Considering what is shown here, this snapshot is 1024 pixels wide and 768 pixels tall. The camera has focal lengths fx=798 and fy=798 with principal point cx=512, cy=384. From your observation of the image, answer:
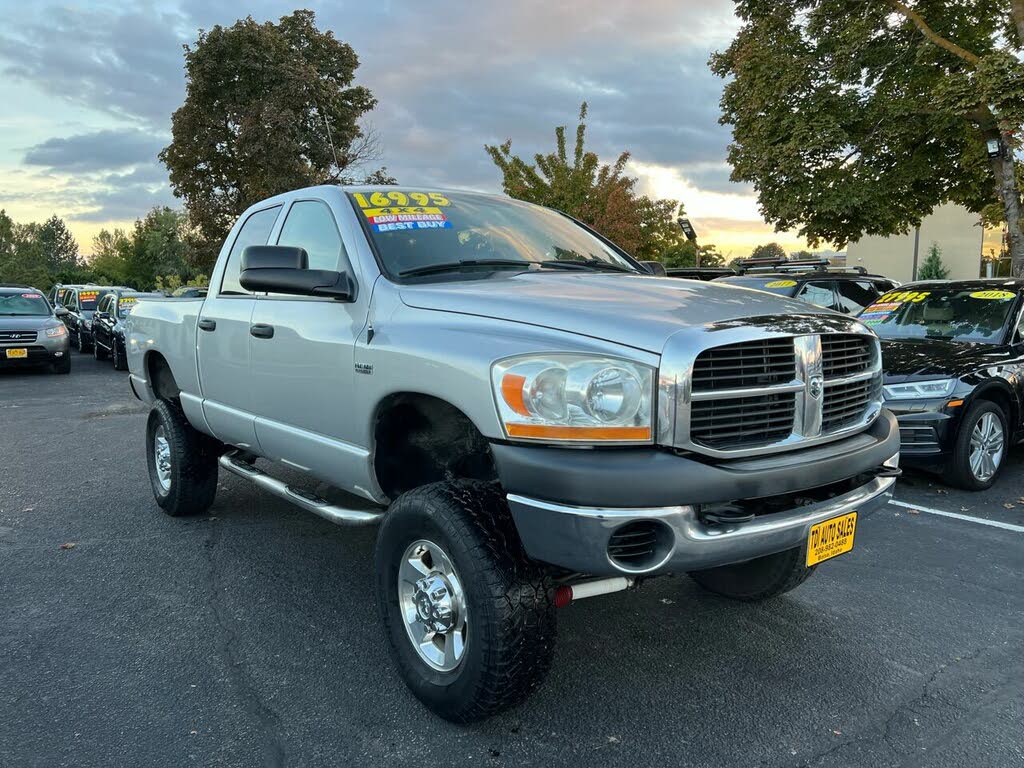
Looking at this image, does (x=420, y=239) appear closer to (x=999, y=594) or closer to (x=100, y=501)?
(x=999, y=594)

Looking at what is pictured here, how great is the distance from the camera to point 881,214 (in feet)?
51.6

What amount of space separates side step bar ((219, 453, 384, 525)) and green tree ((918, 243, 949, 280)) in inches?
1647

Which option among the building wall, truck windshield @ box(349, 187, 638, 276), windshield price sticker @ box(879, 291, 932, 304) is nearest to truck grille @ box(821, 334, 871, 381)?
truck windshield @ box(349, 187, 638, 276)

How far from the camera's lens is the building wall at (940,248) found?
43031mm

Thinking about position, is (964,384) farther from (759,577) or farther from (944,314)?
(759,577)

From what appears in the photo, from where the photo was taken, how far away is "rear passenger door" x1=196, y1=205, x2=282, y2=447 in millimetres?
4254

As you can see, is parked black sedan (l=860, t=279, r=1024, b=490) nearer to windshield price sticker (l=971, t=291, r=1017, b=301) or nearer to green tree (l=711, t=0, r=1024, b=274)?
windshield price sticker (l=971, t=291, r=1017, b=301)

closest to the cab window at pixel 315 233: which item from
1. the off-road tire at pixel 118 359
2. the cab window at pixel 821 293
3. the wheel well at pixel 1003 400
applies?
the wheel well at pixel 1003 400

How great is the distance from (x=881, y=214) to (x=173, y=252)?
66101 millimetres

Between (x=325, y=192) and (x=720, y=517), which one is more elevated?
(x=325, y=192)

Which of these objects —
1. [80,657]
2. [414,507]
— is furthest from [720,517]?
[80,657]

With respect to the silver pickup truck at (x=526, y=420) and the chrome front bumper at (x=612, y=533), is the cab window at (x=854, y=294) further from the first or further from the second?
the chrome front bumper at (x=612, y=533)

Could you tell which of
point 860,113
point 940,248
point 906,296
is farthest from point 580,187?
point 940,248

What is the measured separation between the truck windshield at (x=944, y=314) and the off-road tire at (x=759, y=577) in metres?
3.91
